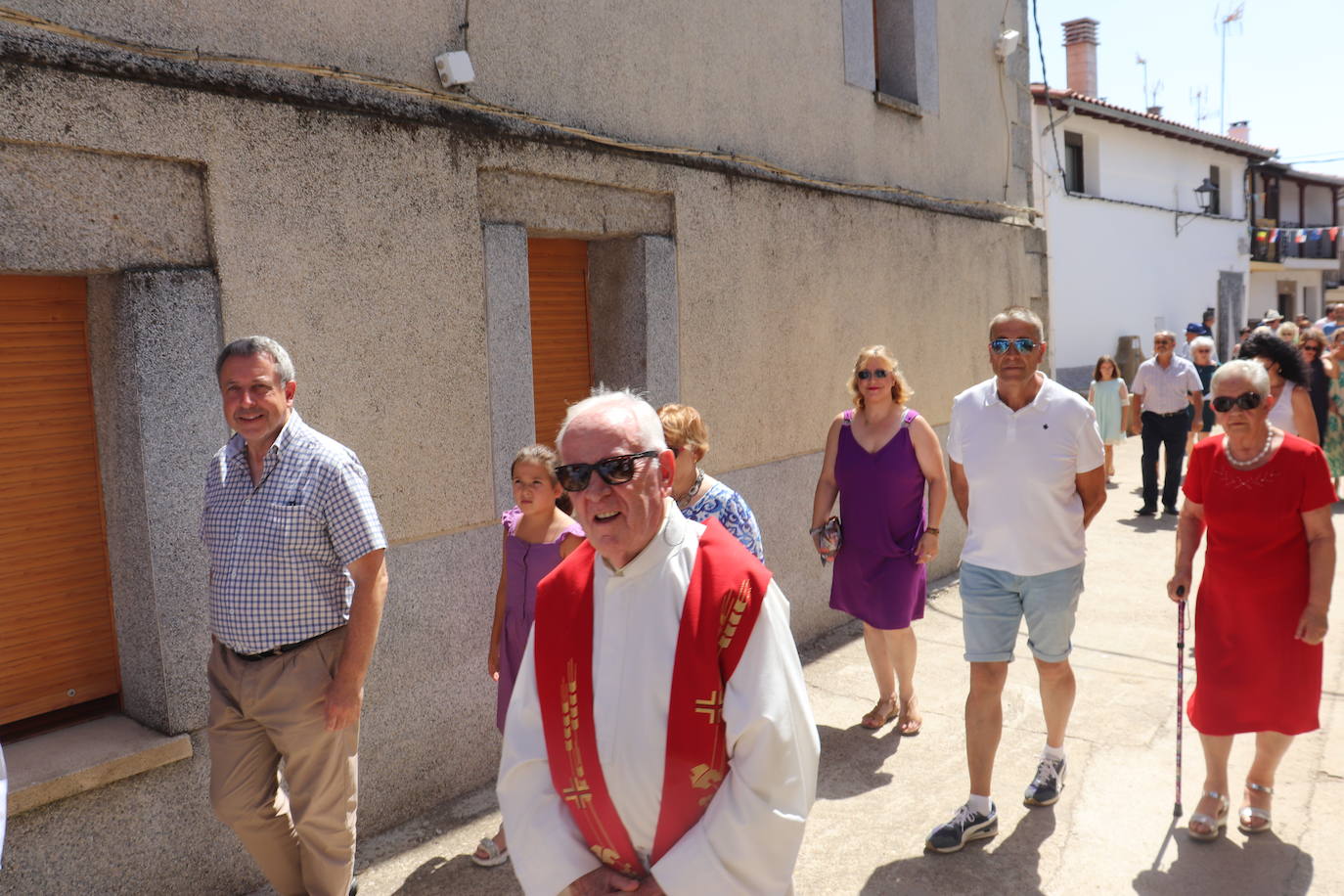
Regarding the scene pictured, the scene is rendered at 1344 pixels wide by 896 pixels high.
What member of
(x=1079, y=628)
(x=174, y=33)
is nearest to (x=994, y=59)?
(x=1079, y=628)

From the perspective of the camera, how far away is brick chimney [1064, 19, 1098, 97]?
1012 inches

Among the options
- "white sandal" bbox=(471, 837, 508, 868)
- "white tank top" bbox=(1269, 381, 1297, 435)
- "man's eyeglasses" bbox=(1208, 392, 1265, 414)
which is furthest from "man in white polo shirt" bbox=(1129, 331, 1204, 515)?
"white sandal" bbox=(471, 837, 508, 868)

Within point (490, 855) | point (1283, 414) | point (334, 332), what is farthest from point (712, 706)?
point (1283, 414)

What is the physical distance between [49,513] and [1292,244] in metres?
36.1

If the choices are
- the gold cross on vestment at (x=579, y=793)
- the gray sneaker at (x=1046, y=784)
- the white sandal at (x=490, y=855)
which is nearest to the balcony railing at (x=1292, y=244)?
the gray sneaker at (x=1046, y=784)

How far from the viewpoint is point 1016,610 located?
13.6 feet

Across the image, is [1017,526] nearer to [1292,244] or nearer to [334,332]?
[334,332]

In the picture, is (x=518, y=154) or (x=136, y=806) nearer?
(x=136, y=806)

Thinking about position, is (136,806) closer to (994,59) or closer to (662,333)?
(662,333)

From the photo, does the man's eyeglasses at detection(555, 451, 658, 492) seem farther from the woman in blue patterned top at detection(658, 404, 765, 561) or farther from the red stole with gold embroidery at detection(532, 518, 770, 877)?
the woman in blue patterned top at detection(658, 404, 765, 561)

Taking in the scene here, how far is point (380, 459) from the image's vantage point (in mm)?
4211

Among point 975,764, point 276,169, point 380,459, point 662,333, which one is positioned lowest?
point 975,764

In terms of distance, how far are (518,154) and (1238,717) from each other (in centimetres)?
368

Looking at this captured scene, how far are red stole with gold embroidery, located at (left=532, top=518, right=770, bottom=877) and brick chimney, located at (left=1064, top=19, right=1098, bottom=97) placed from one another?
2696 cm
